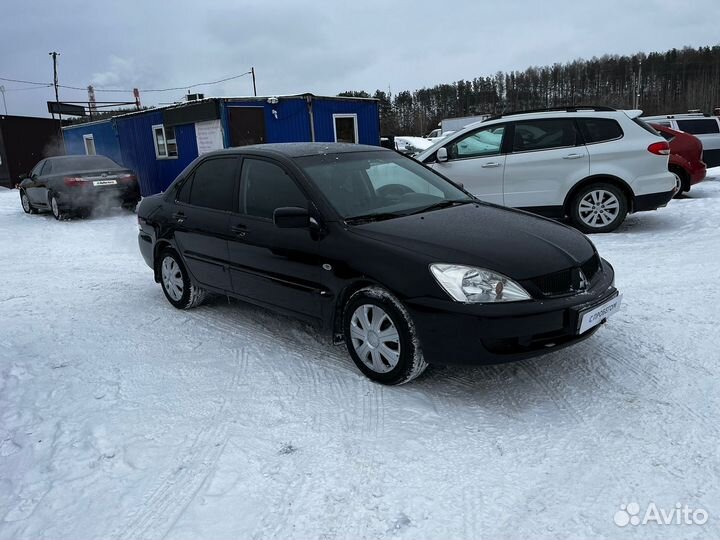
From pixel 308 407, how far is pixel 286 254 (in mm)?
1184

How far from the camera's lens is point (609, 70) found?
277 feet

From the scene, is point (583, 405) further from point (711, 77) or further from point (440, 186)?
point (711, 77)

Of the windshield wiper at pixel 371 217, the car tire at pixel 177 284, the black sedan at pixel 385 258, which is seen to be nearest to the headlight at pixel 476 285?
the black sedan at pixel 385 258

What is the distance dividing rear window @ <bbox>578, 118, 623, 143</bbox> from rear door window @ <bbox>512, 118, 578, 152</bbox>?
5.6 inches

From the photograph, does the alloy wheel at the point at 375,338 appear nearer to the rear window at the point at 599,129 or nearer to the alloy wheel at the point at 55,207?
the rear window at the point at 599,129

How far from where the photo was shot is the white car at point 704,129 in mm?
13266

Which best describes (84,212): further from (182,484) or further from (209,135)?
(182,484)

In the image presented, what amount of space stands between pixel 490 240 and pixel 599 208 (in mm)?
5090

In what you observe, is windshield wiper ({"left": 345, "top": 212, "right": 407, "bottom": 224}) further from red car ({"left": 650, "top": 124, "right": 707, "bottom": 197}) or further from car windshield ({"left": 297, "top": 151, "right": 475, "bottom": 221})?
red car ({"left": 650, "top": 124, "right": 707, "bottom": 197})

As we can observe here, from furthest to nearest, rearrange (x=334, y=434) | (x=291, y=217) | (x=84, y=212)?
(x=84, y=212)
(x=291, y=217)
(x=334, y=434)

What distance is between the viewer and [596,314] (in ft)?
11.0

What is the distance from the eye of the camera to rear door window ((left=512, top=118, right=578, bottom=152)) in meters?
7.93

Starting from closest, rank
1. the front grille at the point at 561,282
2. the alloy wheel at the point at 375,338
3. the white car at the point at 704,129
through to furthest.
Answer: the front grille at the point at 561,282 → the alloy wheel at the point at 375,338 → the white car at the point at 704,129

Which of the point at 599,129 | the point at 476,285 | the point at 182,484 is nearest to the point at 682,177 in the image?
the point at 599,129
